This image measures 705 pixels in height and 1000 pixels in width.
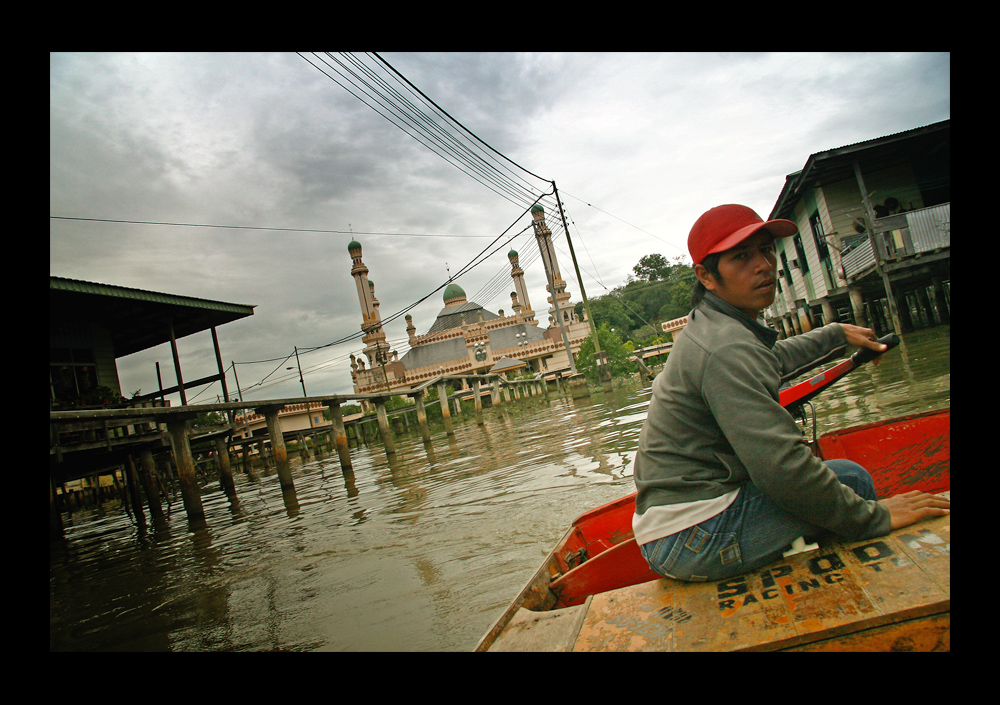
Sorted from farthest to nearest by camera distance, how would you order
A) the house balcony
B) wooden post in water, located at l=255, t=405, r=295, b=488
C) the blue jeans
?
the house balcony → wooden post in water, located at l=255, t=405, r=295, b=488 → the blue jeans

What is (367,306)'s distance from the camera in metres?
67.2

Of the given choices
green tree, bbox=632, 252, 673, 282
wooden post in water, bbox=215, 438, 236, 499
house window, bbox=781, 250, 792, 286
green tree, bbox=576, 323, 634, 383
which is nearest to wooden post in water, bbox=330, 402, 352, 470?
wooden post in water, bbox=215, 438, 236, 499

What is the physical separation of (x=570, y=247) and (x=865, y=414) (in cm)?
2175

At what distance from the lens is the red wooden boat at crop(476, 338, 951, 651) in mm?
1406

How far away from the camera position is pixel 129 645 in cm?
387

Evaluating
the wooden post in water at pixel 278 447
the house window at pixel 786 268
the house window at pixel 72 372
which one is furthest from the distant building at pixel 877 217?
the house window at pixel 72 372

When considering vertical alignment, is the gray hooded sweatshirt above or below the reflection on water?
above

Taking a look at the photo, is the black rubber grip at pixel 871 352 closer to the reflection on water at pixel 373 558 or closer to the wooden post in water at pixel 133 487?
the reflection on water at pixel 373 558

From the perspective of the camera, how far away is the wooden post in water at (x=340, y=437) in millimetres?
13516

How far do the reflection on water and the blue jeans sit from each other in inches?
56.7

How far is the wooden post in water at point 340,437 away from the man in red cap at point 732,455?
12200 millimetres

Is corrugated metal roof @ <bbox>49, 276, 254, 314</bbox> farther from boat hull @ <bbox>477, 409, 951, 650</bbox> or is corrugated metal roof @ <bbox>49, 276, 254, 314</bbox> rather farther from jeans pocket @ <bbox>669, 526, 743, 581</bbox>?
jeans pocket @ <bbox>669, 526, 743, 581</bbox>
